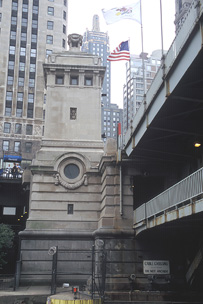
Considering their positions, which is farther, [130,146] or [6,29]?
[6,29]

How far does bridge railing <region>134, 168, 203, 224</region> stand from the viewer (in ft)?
53.8

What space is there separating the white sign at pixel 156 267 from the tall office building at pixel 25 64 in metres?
57.4

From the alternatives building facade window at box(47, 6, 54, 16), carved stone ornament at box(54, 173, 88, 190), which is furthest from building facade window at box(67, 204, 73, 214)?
building facade window at box(47, 6, 54, 16)

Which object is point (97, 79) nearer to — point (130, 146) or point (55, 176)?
point (55, 176)

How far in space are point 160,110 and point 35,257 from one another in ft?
59.5

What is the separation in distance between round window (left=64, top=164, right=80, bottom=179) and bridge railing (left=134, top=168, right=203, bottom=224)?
1014 cm

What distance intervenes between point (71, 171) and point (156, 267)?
38.6 feet

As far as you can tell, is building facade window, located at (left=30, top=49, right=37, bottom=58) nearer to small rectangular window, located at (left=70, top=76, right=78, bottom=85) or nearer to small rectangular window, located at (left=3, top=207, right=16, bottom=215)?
small rectangular window, located at (left=3, top=207, right=16, bottom=215)

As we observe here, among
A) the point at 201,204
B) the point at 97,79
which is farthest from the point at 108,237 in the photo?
the point at 97,79

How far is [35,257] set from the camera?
32094 mm

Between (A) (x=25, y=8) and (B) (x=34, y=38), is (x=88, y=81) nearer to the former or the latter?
(B) (x=34, y=38)

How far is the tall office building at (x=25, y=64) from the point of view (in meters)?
83.0

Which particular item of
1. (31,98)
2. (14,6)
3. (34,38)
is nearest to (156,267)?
(31,98)

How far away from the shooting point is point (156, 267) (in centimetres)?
2709
